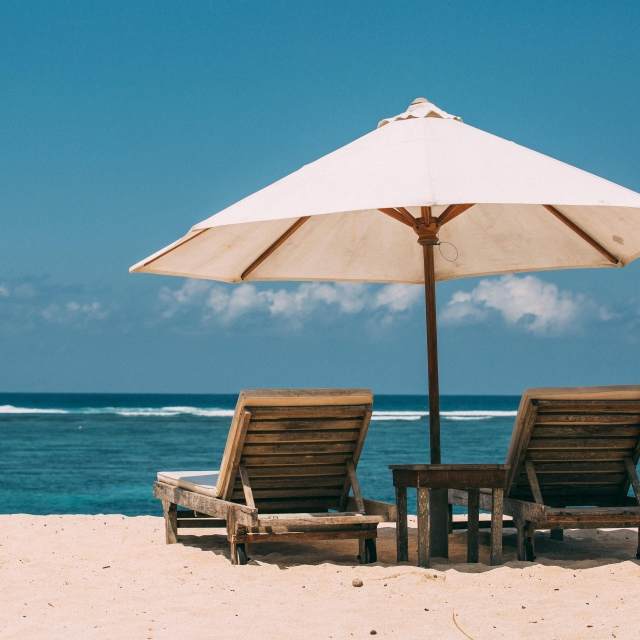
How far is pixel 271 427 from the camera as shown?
4434 mm

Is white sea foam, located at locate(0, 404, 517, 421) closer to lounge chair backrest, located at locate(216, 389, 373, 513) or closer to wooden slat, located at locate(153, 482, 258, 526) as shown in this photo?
wooden slat, located at locate(153, 482, 258, 526)

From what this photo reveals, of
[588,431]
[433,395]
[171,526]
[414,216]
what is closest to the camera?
[588,431]

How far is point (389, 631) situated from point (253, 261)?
128 inches

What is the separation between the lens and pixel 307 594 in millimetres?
3762

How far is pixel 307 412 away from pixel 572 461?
1.50m

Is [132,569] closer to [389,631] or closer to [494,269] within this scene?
[389,631]

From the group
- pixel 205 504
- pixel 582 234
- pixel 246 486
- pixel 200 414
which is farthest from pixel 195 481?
pixel 200 414

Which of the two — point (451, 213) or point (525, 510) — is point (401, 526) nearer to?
point (525, 510)

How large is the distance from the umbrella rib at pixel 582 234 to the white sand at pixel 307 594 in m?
1.93

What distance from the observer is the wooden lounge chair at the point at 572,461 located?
14.5 feet

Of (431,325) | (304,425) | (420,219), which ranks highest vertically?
(420,219)

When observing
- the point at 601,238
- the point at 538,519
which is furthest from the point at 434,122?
the point at 538,519

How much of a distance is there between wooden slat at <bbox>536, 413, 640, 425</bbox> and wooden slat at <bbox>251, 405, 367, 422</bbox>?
37.4 inches

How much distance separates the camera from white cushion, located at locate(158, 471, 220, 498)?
4.76 metres
